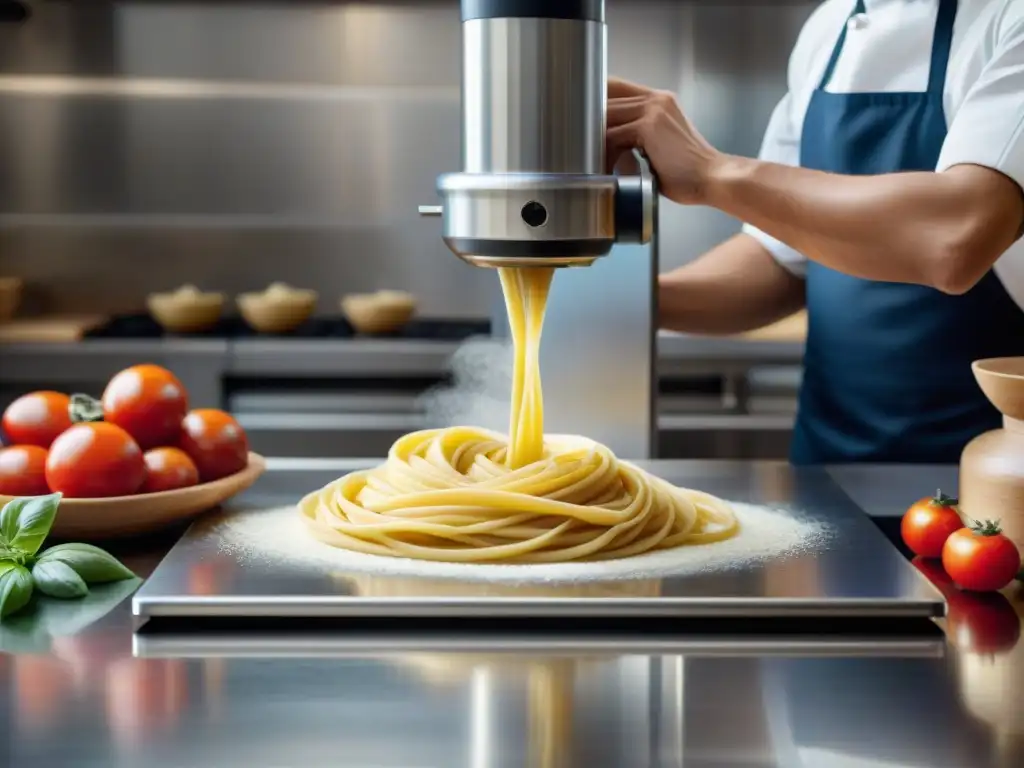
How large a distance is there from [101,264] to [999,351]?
2602mm

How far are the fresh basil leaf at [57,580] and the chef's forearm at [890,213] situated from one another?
0.83 metres

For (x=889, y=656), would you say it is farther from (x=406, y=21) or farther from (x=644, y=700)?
(x=406, y=21)

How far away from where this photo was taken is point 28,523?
110cm

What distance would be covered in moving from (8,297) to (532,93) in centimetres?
274

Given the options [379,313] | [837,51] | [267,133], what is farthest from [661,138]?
[267,133]

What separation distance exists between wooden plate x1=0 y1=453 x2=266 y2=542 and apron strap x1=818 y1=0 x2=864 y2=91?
1150 millimetres

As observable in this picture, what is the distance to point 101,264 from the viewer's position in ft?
12.3

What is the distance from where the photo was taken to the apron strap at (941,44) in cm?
182

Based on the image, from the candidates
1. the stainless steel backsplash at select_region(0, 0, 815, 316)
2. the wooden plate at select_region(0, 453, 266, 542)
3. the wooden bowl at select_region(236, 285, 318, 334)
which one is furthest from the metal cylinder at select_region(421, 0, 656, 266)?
the stainless steel backsplash at select_region(0, 0, 815, 316)

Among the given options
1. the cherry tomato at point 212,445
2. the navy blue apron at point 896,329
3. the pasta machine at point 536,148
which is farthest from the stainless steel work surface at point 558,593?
the navy blue apron at point 896,329

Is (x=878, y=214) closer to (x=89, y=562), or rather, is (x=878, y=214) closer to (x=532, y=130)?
(x=532, y=130)

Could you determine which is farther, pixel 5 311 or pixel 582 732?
pixel 5 311


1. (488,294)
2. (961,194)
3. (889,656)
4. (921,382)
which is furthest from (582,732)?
(488,294)

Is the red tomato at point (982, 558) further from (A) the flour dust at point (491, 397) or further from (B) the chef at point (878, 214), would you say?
(A) the flour dust at point (491, 397)
